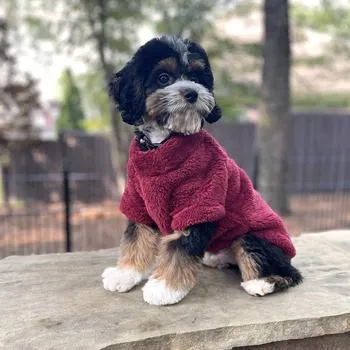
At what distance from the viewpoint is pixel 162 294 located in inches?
92.8

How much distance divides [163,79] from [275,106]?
553cm

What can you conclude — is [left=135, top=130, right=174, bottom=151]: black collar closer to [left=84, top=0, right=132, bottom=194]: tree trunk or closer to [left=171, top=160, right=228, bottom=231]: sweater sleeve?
[left=171, top=160, right=228, bottom=231]: sweater sleeve

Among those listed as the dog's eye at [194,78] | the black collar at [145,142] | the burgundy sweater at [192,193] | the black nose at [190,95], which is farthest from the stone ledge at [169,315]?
the dog's eye at [194,78]

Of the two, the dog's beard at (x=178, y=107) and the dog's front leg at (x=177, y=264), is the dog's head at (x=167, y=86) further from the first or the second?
the dog's front leg at (x=177, y=264)

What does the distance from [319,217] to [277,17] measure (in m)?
4.17

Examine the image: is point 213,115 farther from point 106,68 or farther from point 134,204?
point 106,68

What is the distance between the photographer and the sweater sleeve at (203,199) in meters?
2.25

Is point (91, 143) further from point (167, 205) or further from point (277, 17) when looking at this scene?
point (167, 205)

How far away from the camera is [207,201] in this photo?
2268mm

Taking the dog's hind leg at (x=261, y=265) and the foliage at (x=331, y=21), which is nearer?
the dog's hind leg at (x=261, y=265)

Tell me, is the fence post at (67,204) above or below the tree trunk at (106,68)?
below

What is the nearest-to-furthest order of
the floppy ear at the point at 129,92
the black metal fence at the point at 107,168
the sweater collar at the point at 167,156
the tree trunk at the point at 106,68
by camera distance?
the floppy ear at the point at 129,92, the sweater collar at the point at 167,156, the tree trunk at the point at 106,68, the black metal fence at the point at 107,168

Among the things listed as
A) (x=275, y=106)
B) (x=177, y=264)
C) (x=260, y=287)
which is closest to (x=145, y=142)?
(x=177, y=264)

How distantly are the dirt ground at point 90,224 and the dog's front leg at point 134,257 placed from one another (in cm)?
497
